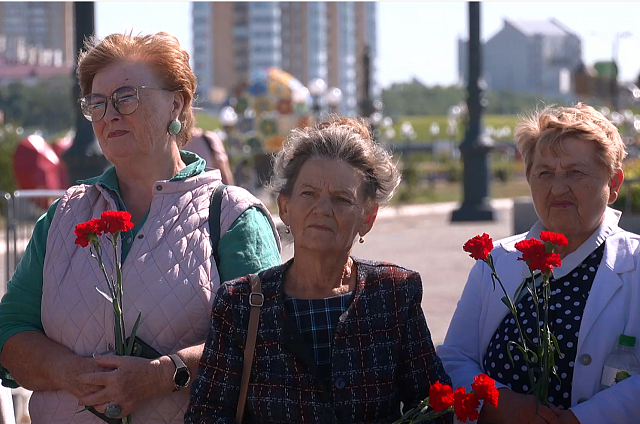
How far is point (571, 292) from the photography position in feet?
10.7

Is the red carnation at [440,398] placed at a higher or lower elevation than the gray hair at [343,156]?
lower

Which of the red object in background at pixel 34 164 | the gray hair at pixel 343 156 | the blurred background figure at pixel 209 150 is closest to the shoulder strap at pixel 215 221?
the gray hair at pixel 343 156

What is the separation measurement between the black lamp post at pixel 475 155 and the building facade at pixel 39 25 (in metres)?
147

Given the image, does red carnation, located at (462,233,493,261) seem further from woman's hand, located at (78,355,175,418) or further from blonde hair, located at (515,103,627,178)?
woman's hand, located at (78,355,175,418)

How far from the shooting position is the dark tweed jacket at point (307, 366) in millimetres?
2875

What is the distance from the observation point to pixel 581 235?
3.36 metres

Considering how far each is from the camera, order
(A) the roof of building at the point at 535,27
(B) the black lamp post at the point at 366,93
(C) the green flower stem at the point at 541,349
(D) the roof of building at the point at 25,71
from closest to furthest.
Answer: (C) the green flower stem at the point at 541,349
(B) the black lamp post at the point at 366,93
(D) the roof of building at the point at 25,71
(A) the roof of building at the point at 535,27

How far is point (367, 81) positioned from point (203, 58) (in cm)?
12011

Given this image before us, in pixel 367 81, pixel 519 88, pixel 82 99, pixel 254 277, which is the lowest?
pixel 254 277

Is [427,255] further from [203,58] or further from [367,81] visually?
[203,58]

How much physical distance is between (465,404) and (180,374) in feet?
3.10

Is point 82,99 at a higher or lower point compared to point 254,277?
higher

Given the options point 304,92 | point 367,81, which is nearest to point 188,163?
point 367,81

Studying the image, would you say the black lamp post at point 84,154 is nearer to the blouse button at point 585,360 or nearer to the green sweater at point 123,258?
the green sweater at point 123,258
